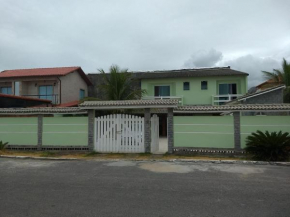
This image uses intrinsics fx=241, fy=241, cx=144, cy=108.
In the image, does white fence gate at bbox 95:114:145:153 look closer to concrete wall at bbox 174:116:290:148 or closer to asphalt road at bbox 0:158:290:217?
concrete wall at bbox 174:116:290:148

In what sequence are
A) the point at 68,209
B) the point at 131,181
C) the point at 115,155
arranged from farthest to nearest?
the point at 115,155 < the point at 131,181 < the point at 68,209

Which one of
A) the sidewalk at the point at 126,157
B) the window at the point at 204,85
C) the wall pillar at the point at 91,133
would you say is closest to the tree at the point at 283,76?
the window at the point at 204,85

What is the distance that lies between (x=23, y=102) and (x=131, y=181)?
1357cm

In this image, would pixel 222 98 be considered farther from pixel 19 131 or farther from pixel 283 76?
pixel 19 131

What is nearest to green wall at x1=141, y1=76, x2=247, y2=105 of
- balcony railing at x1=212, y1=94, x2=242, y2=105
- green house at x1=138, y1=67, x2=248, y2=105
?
green house at x1=138, y1=67, x2=248, y2=105

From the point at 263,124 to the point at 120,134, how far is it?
20.6ft

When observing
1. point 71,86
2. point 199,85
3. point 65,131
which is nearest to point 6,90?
point 71,86

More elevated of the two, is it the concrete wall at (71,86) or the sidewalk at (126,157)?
the concrete wall at (71,86)

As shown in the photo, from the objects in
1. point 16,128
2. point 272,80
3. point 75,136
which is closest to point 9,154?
point 16,128

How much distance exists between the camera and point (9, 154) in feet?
37.3

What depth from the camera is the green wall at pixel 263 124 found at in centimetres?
1020

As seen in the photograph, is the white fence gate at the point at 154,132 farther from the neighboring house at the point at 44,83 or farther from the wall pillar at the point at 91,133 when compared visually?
the neighboring house at the point at 44,83

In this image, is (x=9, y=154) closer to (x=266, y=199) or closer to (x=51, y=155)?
(x=51, y=155)

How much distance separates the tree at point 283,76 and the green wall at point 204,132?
8.88 metres
